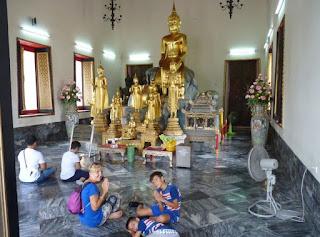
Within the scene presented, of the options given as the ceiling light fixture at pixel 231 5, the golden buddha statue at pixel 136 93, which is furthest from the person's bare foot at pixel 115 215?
the ceiling light fixture at pixel 231 5

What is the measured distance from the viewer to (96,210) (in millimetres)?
2775

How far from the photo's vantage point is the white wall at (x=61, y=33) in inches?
258

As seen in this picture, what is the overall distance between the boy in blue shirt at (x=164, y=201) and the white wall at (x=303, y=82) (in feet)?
4.55

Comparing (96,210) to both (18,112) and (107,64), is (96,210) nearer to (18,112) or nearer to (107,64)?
(18,112)

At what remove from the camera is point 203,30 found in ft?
36.3

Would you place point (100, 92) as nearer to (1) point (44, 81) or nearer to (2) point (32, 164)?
(1) point (44, 81)

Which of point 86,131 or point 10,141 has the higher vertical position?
point 10,141

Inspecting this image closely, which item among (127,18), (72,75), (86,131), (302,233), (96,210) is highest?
(127,18)

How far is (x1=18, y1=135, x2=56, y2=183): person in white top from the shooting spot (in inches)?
160

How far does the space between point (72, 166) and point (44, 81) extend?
170 inches

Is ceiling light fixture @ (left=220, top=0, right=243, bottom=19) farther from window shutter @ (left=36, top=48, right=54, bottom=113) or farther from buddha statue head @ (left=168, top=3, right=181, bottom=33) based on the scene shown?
window shutter @ (left=36, top=48, right=54, bottom=113)

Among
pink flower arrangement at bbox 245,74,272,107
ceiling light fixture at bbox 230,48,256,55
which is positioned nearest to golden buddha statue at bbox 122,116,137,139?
pink flower arrangement at bbox 245,74,272,107

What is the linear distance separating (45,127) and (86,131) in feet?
7.77

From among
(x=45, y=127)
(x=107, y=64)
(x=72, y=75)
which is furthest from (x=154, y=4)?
(x=45, y=127)
